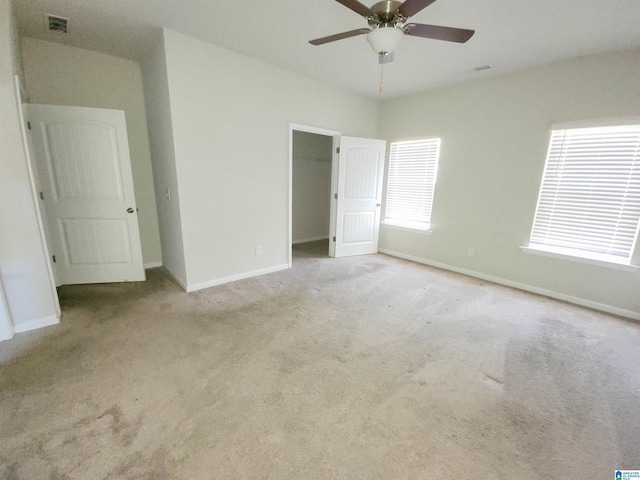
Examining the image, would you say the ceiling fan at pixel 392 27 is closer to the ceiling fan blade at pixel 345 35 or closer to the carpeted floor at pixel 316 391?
the ceiling fan blade at pixel 345 35

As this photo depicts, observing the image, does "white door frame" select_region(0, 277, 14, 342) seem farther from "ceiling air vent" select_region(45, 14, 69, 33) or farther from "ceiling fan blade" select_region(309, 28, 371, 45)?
"ceiling fan blade" select_region(309, 28, 371, 45)

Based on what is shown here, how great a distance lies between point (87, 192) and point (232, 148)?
5.67 ft

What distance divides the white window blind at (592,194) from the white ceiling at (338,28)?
861 millimetres

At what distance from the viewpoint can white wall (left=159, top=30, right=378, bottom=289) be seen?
280 cm

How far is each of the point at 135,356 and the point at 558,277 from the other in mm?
4453

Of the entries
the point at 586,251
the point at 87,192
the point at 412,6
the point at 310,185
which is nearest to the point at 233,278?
the point at 87,192

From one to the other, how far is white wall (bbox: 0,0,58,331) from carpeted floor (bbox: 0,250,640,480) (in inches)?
9.8

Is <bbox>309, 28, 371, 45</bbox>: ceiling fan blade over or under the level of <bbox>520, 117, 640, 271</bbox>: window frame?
over

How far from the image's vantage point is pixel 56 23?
2.48 meters

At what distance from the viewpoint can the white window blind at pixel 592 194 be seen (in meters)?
2.73

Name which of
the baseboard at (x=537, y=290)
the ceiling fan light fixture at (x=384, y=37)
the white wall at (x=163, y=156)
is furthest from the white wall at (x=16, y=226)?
the baseboard at (x=537, y=290)

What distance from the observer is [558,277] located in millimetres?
3189

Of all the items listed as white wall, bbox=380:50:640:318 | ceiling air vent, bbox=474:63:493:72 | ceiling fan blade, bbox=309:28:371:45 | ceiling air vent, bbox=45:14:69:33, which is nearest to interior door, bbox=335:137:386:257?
white wall, bbox=380:50:640:318

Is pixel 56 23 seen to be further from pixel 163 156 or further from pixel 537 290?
pixel 537 290
